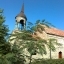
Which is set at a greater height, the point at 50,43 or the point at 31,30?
the point at 31,30

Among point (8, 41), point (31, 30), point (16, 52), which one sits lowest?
point (16, 52)

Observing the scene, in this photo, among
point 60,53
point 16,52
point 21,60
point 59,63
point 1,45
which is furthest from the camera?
point 60,53

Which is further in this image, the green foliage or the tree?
the tree

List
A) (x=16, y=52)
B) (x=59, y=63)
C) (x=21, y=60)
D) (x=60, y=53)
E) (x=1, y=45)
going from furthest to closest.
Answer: (x=60, y=53) < (x=59, y=63) < (x=21, y=60) < (x=16, y=52) < (x=1, y=45)

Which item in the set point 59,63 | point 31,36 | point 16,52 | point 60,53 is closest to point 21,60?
point 16,52

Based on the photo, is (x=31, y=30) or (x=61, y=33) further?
(x=61, y=33)

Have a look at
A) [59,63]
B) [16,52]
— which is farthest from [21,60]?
[59,63]

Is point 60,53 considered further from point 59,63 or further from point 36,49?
point 36,49

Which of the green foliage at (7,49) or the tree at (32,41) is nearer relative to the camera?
the green foliage at (7,49)

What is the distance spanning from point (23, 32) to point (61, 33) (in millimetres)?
16849

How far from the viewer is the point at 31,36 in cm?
2266

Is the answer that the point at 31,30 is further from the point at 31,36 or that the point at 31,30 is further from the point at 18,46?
the point at 18,46

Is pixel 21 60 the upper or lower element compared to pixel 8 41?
lower

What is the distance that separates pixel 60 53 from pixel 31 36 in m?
15.3
